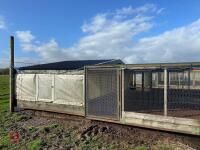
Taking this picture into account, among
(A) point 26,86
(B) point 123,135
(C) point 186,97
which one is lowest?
(B) point 123,135

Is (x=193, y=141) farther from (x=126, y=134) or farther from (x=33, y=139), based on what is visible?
(x=33, y=139)

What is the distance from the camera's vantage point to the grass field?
24.4 ft

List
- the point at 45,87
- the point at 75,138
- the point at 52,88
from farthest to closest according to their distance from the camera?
the point at 45,87 → the point at 52,88 → the point at 75,138

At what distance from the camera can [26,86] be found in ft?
40.0

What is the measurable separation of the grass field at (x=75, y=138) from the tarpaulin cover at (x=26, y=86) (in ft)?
6.84

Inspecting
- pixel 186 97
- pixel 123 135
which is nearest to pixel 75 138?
pixel 123 135

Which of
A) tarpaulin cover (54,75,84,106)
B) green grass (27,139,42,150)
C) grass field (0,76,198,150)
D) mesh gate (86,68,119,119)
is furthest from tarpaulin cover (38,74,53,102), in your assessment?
green grass (27,139,42,150)

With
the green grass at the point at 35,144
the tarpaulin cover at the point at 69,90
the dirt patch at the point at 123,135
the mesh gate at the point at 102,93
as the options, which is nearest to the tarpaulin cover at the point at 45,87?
the tarpaulin cover at the point at 69,90

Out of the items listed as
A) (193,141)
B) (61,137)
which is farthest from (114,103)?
(193,141)

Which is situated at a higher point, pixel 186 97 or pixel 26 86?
pixel 26 86

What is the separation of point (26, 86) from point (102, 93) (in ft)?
15.4

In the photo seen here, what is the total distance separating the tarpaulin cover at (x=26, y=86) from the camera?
1188 centimetres

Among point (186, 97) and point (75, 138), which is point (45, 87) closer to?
point (75, 138)

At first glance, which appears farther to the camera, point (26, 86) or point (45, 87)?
point (26, 86)
